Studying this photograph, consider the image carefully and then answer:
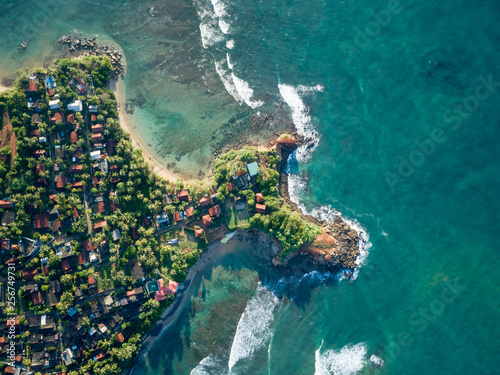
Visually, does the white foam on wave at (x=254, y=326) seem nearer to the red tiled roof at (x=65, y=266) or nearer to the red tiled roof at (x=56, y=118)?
the red tiled roof at (x=65, y=266)

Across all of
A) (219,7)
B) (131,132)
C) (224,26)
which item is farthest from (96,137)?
(219,7)

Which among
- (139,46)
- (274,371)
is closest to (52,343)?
(274,371)

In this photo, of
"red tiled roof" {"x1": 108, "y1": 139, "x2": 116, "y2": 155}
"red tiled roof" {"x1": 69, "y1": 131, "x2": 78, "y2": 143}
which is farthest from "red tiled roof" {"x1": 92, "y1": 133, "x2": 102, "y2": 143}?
"red tiled roof" {"x1": 69, "y1": 131, "x2": 78, "y2": 143}

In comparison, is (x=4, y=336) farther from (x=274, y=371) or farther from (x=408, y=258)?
(x=408, y=258)

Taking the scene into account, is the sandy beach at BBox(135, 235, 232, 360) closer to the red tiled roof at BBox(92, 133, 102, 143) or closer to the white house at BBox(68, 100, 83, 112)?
the red tiled roof at BBox(92, 133, 102, 143)

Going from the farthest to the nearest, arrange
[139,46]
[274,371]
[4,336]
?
[139,46], [274,371], [4,336]
